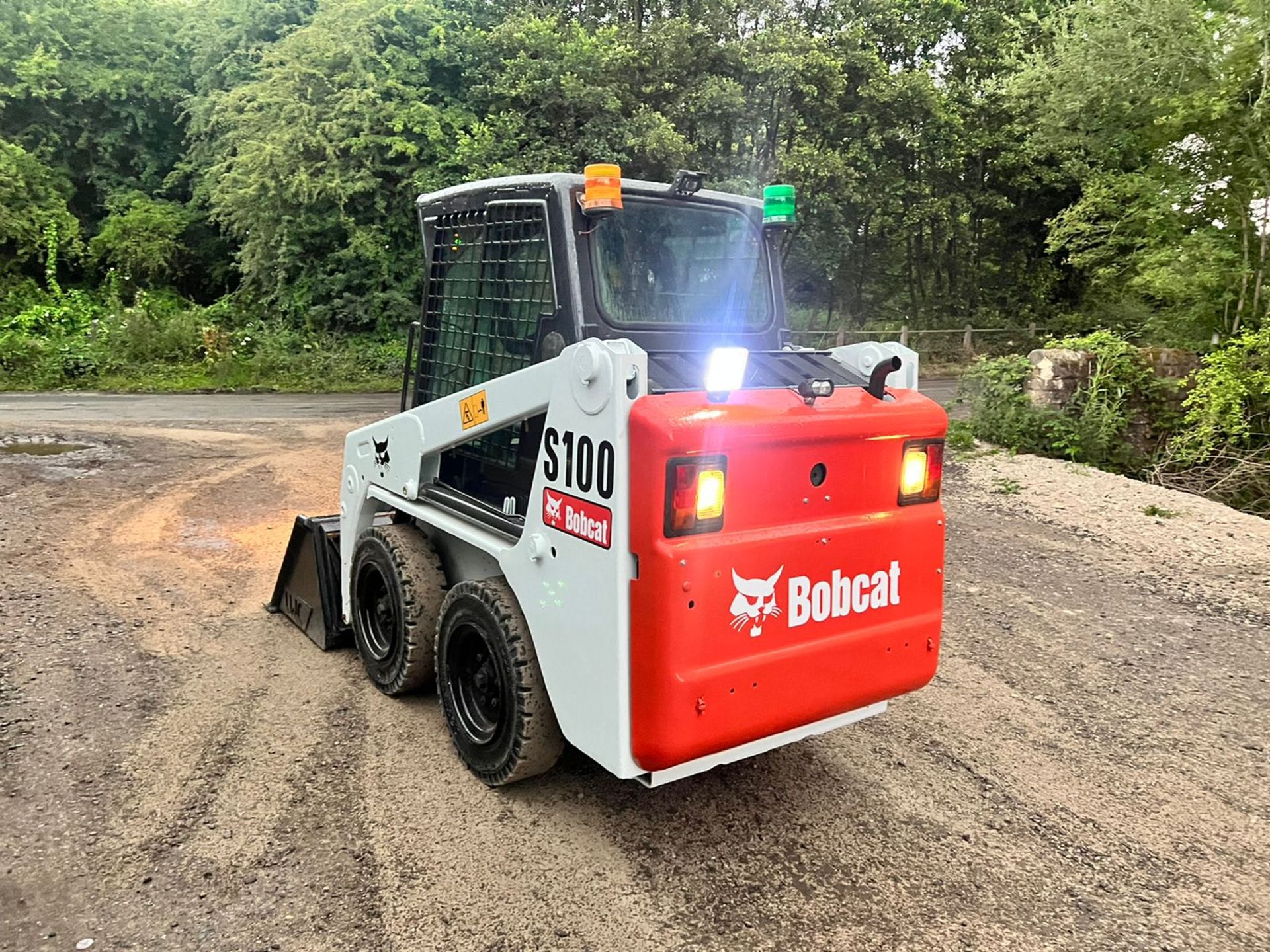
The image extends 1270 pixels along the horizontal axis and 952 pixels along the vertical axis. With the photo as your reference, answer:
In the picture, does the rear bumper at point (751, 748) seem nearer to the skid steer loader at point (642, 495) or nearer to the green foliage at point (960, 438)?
the skid steer loader at point (642, 495)

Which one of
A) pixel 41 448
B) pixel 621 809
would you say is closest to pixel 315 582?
pixel 621 809

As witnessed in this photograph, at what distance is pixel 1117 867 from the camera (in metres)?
3.05

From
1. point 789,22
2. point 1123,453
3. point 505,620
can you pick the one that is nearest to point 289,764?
point 505,620

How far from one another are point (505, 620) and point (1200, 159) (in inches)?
525

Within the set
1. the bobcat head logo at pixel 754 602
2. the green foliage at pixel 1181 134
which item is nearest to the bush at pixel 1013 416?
the green foliage at pixel 1181 134

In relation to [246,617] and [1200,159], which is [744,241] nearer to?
[246,617]

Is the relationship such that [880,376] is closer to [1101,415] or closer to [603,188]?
[603,188]

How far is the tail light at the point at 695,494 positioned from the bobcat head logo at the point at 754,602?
0.20m

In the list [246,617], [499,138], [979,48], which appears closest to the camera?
[246,617]

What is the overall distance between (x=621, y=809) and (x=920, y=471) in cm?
169

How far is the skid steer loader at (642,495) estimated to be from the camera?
268cm

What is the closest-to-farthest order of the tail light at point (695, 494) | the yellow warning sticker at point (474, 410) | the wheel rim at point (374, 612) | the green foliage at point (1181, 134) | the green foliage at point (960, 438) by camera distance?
the tail light at point (695, 494) < the yellow warning sticker at point (474, 410) < the wheel rim at point (374, 612) < the green foliage at point (960, 438) < the green foliage at point (1181, 134)

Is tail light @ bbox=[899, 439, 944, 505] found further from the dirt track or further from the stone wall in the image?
the stone wall

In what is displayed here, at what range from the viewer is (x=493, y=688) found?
3.48m
